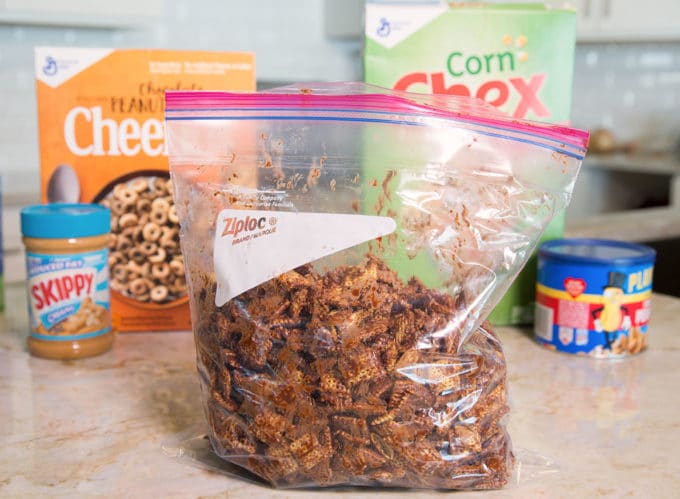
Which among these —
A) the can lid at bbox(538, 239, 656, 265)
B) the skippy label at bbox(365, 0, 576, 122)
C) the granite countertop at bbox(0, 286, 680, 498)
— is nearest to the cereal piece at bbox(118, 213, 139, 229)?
the granite countertop at bbox(0, 286, 680, 498)

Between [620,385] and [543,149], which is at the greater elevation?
[543,149]

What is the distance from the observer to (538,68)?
101 centimetres

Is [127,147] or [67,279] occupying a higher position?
[127,147]

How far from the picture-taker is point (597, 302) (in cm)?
91

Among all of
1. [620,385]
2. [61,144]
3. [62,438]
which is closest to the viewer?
[62,438]

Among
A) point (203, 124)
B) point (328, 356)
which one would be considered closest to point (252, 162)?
point (203, 124)

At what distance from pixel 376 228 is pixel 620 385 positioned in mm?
412

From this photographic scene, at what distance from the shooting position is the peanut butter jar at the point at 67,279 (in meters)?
0.87

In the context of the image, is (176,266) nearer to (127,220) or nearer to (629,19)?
(127,220)

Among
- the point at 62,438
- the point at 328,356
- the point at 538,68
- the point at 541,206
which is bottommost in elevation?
the point at 62,438

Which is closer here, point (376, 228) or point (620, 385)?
point (376, 228)

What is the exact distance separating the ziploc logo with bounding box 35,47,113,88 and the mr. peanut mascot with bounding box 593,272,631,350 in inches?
28.8

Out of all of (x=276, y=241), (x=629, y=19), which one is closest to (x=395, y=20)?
(x=276, y=241)

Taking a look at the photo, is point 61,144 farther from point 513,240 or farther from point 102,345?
point 513,240
